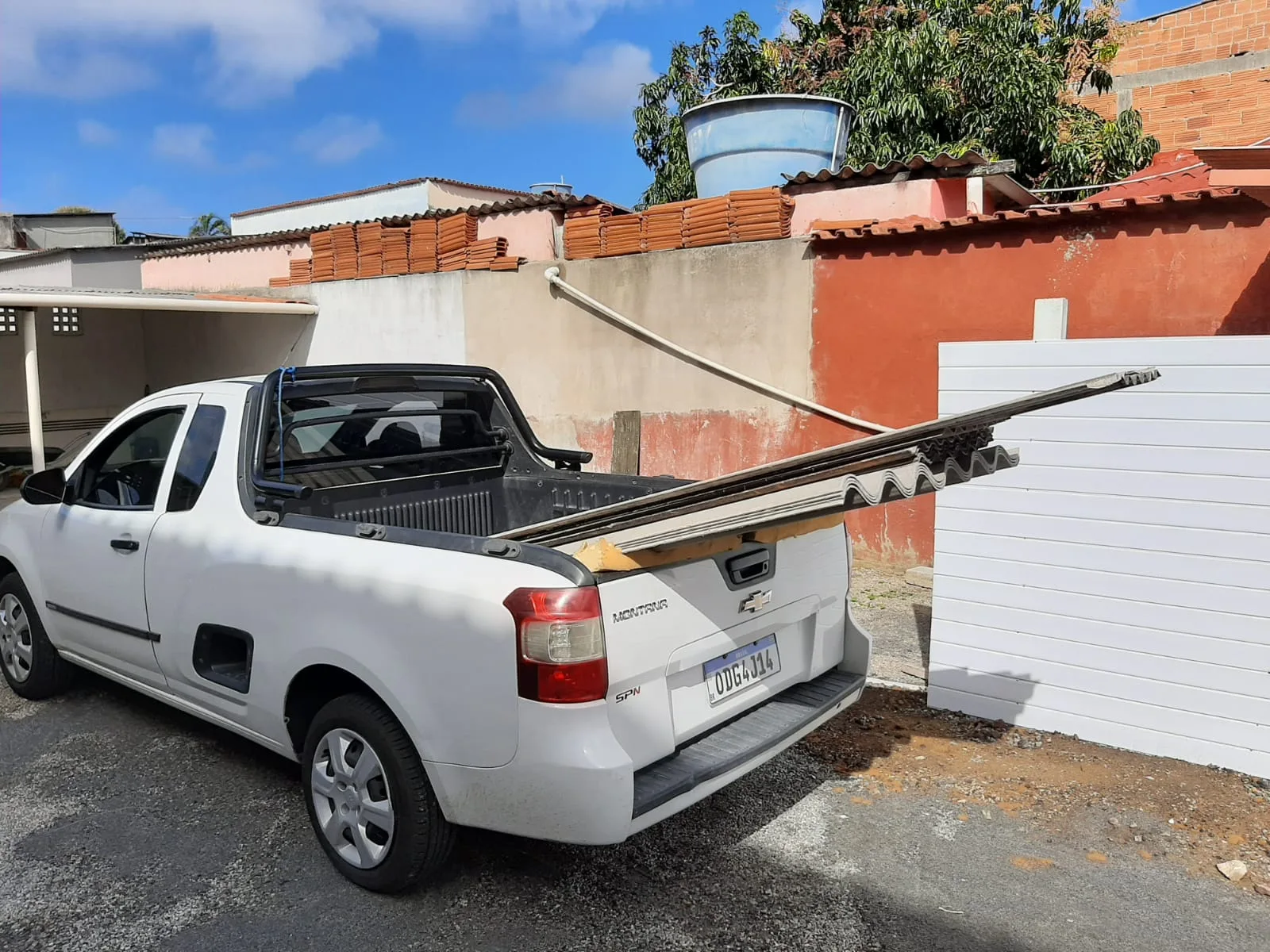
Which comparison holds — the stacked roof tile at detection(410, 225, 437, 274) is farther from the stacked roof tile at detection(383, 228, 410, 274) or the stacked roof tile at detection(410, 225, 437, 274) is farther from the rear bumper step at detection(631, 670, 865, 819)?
the rear bumper step at detection(631, 670, 865, 819)

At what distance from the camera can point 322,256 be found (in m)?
11.4

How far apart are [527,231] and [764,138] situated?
8.33ft

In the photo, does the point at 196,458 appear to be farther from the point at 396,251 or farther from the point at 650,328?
the point at 396,251

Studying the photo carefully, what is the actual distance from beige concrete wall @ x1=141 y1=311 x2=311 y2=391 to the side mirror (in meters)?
7.46

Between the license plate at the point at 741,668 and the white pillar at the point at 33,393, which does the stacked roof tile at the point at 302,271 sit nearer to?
the white pillar at the point at 33,393

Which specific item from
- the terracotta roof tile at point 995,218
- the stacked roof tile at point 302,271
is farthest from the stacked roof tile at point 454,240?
the terracotta roof tile at point 995,218

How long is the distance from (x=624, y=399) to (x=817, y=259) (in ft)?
7.43

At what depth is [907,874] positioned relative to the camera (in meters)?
3.30

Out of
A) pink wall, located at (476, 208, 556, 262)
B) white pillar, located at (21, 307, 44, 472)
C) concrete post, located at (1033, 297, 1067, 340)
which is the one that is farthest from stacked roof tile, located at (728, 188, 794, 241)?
white pillar, located at (21, 307, 44, 472)

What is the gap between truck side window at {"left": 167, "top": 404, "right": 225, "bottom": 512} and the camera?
3.79 m

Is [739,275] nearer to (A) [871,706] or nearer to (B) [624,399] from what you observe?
(B) [624,399]

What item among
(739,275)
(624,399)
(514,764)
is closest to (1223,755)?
(514,764)

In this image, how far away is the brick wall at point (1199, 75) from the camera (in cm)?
1465

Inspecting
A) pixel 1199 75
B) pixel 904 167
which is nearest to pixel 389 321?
pixel 904 167
